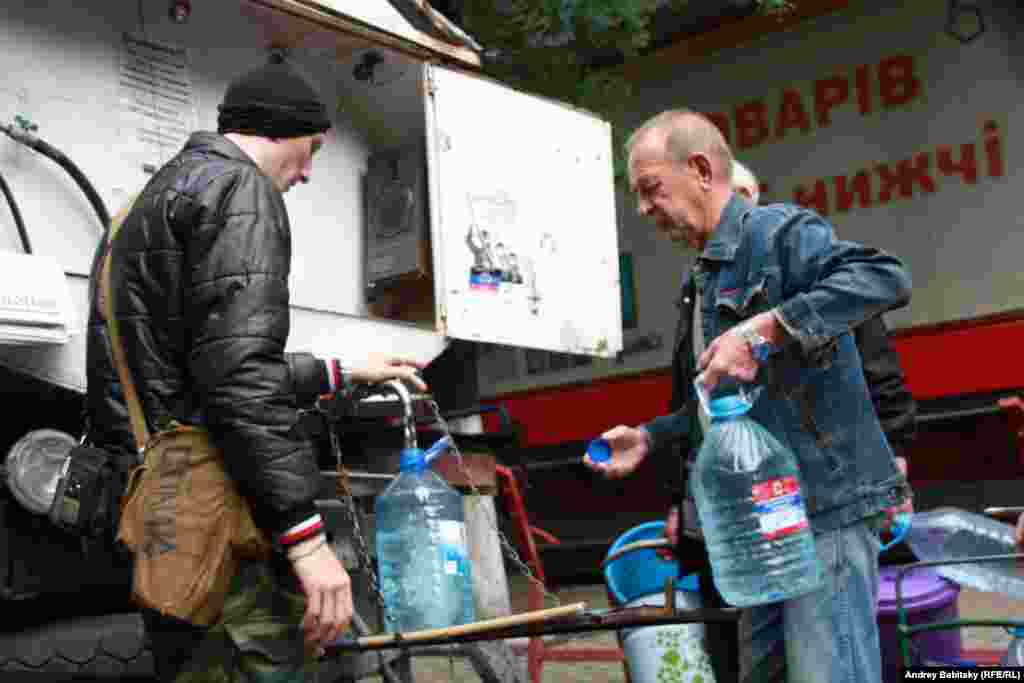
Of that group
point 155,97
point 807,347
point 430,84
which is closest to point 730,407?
point 807,347

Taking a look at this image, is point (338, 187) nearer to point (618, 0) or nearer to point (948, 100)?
point (618, 0)

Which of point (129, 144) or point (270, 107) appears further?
point (129, 144)

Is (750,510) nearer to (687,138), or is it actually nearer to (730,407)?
(730,407)

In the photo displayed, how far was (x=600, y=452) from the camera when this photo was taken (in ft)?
11.4

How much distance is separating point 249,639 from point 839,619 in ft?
4.28

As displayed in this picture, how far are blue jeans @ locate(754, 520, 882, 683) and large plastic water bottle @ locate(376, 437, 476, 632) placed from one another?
845 millimetres

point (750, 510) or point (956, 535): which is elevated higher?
point (750, 510)

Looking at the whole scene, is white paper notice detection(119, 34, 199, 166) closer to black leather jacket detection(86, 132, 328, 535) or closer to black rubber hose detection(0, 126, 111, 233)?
black rubber hose detection(0, 126, 111, 233)

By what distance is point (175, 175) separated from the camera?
8.54ft

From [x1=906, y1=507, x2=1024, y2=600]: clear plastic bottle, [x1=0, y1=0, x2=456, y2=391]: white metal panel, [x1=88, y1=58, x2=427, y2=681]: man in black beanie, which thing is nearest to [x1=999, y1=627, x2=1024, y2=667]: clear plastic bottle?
[x1=906, y1=507, x2=1024, y2=600]: clear plastic bottle

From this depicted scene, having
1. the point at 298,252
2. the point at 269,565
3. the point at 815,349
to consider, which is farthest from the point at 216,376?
the point at 298,252

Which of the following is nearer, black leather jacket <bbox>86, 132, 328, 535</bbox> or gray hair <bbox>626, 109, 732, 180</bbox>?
black leather jacket <bbox>86, 132, 328, 535</bbox>

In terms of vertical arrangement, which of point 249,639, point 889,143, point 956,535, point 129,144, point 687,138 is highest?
point 889,143

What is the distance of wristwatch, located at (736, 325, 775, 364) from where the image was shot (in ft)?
8.61
